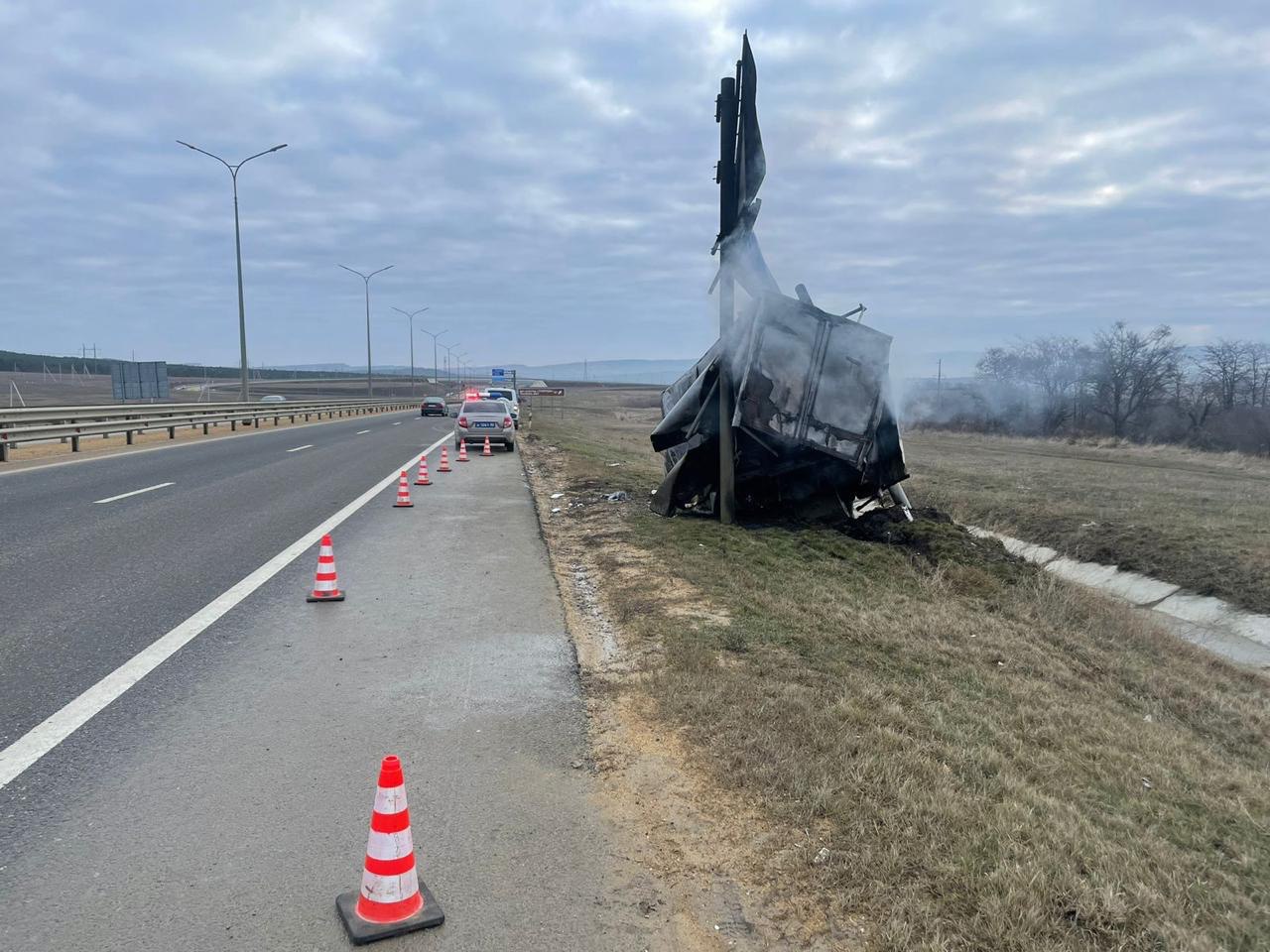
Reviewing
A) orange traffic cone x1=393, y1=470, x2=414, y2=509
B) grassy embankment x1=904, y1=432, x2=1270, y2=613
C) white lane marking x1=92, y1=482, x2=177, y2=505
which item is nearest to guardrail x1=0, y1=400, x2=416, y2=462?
white lane marking x1=92, y1=482, x2=177, y2=505

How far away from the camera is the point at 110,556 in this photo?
357 inches

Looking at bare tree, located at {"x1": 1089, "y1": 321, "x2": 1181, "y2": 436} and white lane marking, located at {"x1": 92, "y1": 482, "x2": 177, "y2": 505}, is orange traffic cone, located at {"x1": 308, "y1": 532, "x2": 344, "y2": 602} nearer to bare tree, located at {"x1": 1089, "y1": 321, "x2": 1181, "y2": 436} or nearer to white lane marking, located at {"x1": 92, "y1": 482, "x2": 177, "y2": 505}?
white lane marking, located at {"x1": 92, "y1": 482, "x2": 177, "y2": 505}

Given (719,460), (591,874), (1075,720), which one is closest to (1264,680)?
(1075,720)

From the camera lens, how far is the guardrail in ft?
64.5

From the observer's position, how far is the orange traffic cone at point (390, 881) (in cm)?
298

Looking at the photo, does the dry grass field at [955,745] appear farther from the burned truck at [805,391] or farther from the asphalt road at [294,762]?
the burned truck at [805,391]

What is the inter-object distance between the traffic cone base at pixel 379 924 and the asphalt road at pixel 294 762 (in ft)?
0.14

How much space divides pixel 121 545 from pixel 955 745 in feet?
29.3

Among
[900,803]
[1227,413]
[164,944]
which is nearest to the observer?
[164,944]

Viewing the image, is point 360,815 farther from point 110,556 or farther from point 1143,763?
point 110,556

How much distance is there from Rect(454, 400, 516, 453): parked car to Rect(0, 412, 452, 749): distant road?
20.4 ft

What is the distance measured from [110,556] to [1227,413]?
1851 inches

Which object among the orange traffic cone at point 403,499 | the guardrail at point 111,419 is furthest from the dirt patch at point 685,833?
the guardrail at point 111,419

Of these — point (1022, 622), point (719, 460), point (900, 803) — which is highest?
point (719, 460)
